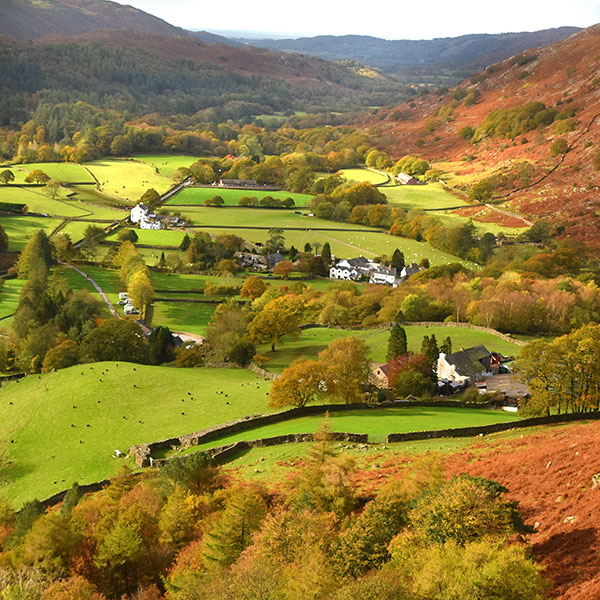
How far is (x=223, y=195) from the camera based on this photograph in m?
157

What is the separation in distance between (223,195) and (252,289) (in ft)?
240

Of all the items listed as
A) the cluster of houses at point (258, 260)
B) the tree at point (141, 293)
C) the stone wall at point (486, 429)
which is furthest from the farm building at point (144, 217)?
the stone wall at point (486, 429)

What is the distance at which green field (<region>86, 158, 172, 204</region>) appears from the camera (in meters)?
154

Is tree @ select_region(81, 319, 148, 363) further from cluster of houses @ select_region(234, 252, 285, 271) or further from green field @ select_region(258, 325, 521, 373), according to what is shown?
cluster of houses @ select_region(234, 252, 285, 271)

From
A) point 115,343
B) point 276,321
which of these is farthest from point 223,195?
point 115,343

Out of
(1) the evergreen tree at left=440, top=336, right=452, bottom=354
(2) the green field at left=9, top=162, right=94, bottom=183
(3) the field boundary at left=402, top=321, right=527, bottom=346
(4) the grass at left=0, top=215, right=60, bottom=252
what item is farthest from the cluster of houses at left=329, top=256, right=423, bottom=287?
(2) the green field at left=9, top=162, right=94, bottom=183

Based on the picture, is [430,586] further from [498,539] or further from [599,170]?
[599,170]

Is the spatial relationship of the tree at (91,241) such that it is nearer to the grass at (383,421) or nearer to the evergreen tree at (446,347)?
the evergreen tree at (446,347)

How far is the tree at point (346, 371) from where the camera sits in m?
49.6

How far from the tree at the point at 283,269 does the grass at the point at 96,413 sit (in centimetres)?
4071

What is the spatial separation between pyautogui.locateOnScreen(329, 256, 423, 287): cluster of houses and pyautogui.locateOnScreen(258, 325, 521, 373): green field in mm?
30739

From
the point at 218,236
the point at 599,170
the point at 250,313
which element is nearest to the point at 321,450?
the point at 250,313

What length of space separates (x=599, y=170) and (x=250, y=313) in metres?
106

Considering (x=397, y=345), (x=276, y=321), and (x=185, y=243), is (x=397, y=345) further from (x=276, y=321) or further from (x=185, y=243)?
(x=185, y=243)
